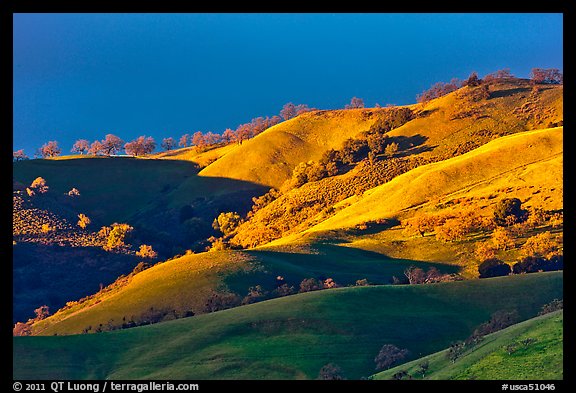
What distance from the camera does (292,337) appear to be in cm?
5241

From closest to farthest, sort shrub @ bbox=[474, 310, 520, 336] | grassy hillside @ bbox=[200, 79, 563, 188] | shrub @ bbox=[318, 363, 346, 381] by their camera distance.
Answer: shrub @ bbox=[318, 363, 346, 381] < shrub @ bbox=[474, 310, 520, 336] < grassy hillside @ bbox=[200, 79, 563, 188]

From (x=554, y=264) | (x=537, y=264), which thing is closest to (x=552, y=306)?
(x=537, y=264)

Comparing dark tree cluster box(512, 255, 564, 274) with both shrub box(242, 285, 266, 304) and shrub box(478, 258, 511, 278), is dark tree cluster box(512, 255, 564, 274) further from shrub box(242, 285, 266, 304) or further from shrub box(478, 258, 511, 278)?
shrub box(242, 285, 266, 304)

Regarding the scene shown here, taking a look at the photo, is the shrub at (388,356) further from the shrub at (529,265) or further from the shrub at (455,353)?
the shrub at (529,265)

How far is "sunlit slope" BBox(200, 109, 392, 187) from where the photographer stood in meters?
173

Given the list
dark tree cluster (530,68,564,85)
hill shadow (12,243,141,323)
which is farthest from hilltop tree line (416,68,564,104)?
hill shadow (12,243,141,323)

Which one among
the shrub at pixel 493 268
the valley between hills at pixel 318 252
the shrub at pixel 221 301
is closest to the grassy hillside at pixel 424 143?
the valley between hills at pixel 318 252

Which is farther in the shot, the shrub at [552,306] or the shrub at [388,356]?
the shrub at [552,306]

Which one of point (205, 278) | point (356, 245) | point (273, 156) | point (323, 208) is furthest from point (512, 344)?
point (273, 156)

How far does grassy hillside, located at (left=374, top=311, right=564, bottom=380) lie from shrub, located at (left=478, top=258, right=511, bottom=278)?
42.7 meters

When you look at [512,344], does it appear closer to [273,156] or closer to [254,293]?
[254,293]

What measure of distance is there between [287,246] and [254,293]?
23.8 m

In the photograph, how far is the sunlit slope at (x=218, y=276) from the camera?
79.0 m

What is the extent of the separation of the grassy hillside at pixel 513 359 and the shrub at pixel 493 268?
140 feet
